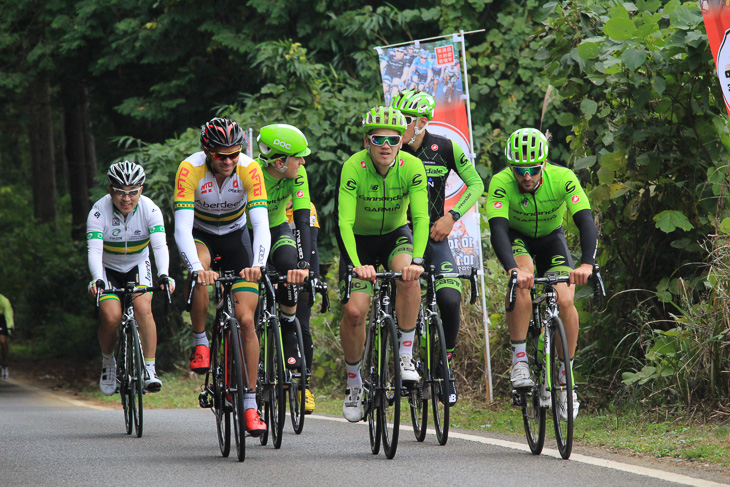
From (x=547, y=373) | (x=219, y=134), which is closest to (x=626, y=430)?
(x=547, y=373)

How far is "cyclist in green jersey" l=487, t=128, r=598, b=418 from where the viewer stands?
747cm

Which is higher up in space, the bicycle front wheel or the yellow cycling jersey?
the yellow cycling jersey

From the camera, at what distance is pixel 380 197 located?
316 inches

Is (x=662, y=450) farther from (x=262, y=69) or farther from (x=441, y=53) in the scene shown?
(x=262, y=69)

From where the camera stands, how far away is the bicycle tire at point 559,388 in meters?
6.80

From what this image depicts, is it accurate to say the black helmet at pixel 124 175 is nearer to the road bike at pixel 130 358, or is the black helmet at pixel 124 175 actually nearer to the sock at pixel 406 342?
the road bike at pixel 130 358

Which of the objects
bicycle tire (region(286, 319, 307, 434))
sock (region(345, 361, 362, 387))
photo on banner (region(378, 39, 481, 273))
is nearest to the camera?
sock (region(345, 361, 362, 387))

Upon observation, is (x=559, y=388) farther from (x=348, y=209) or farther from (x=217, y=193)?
(x=217, y=193)

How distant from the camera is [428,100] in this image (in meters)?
8.91

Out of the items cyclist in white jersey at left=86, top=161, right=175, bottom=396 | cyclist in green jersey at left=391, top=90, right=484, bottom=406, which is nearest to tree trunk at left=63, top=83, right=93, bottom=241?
cyclist in white jersey at left=86, top=161, right=175, bottom=396

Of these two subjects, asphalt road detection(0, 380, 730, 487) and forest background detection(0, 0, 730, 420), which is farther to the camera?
forest background detection(0, 0, 730, 420)

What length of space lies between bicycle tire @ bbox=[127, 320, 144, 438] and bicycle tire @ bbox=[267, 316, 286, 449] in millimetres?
1231

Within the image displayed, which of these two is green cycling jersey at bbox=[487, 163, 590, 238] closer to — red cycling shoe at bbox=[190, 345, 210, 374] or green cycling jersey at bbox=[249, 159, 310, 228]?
green cycling jersey at bbox=[249, 159, 310, 228]

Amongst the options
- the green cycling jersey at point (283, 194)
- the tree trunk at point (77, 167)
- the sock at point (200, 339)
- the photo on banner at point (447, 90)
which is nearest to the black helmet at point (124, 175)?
the green cycling jersey at point (283, 194)
